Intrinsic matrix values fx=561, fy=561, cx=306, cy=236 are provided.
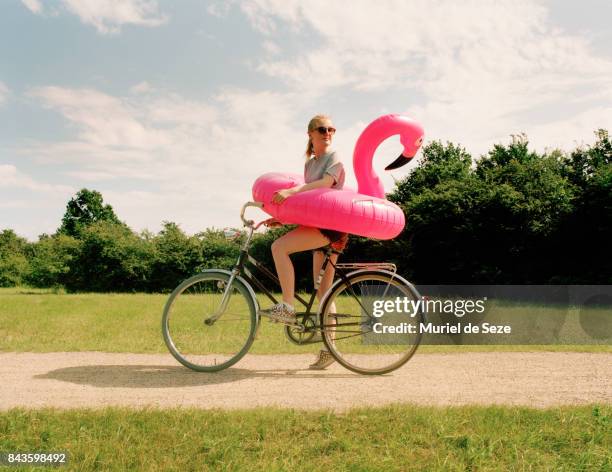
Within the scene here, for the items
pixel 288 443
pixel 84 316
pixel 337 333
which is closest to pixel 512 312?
pixel 337 333

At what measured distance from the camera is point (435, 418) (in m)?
4.04

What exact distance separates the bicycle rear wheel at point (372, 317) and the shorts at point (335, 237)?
36cm

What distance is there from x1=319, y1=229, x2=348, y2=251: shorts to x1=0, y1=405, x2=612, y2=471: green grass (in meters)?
1.94

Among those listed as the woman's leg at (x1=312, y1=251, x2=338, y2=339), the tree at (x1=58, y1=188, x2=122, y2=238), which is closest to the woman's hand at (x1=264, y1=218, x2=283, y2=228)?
the woman's leg at (x1=312, y1=251, x2=338, y2=339)

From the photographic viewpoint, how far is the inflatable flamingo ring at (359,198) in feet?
17.6

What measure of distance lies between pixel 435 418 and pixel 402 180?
96.7 ft

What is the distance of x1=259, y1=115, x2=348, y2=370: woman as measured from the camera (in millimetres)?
5527

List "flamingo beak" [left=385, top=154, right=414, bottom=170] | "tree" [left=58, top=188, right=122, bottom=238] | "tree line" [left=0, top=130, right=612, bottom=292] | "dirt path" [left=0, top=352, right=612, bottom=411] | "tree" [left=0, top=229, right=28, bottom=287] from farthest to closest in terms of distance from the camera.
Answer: "tree" [left=58, top=188, right=122, bottom=238] < "tree" [left=0, top=229, right=28, bottom=287] < "tree line" [left=0, top=130, right=612, bottom=292] < "flamingo beak" [left=385, top=154, right=414, bottom=170] < "dirt path" [left=0, top=352, right=612, bottom=411]

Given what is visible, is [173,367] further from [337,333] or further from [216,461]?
[216,461]

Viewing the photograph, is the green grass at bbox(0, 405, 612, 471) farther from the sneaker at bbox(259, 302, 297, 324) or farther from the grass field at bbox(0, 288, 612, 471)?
the sneaker at bbox(259, 302, 297, 324)

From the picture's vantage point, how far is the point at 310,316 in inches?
222

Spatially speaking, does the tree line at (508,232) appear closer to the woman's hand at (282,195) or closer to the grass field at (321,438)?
A: the woman's hand at (282,195)

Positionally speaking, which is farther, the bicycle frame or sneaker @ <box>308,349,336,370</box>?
sneaker @ <box>308,349,336,370</box>

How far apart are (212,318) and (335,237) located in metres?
1.49
